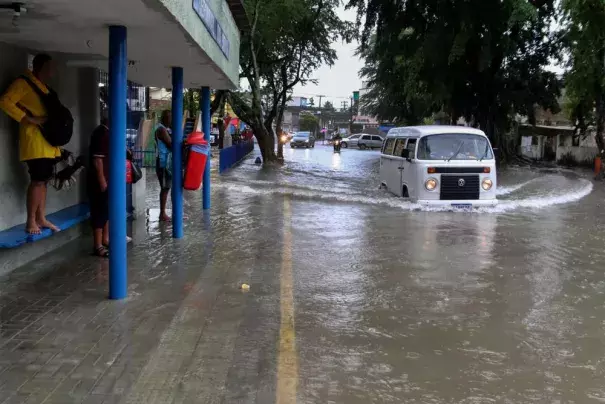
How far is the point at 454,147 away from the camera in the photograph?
42.7 ft

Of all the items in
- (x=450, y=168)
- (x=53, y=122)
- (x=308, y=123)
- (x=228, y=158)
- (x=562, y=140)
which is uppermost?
(x=308, y=123)

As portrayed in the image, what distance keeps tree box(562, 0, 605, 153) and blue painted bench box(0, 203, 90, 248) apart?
60.5ft

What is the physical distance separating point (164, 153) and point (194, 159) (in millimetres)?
1850

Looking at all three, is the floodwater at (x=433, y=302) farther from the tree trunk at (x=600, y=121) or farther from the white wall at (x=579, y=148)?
the white wall at (x=579, y=148)

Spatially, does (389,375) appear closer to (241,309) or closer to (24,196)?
(241,309)

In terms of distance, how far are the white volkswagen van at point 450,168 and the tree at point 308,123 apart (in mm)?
99909

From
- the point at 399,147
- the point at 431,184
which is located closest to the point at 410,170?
the point at 431,184

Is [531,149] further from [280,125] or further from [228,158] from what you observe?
[228,158]

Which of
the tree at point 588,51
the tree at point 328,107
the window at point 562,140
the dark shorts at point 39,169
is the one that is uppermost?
the tree at point 328,107

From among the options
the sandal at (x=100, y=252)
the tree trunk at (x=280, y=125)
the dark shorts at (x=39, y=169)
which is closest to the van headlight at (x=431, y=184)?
the sandal at (x=100, y=252)

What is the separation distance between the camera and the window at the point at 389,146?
15517 millimetres

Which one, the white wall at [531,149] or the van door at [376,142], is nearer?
the white wall at [531,149]

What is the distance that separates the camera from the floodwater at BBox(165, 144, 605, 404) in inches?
164

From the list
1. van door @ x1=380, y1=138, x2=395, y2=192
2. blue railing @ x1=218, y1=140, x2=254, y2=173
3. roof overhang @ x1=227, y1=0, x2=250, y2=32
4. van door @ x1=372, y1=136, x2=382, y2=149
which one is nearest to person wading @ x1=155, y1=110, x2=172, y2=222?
roof overhang @ x1=227, y1=0, x2=250, y2=32
